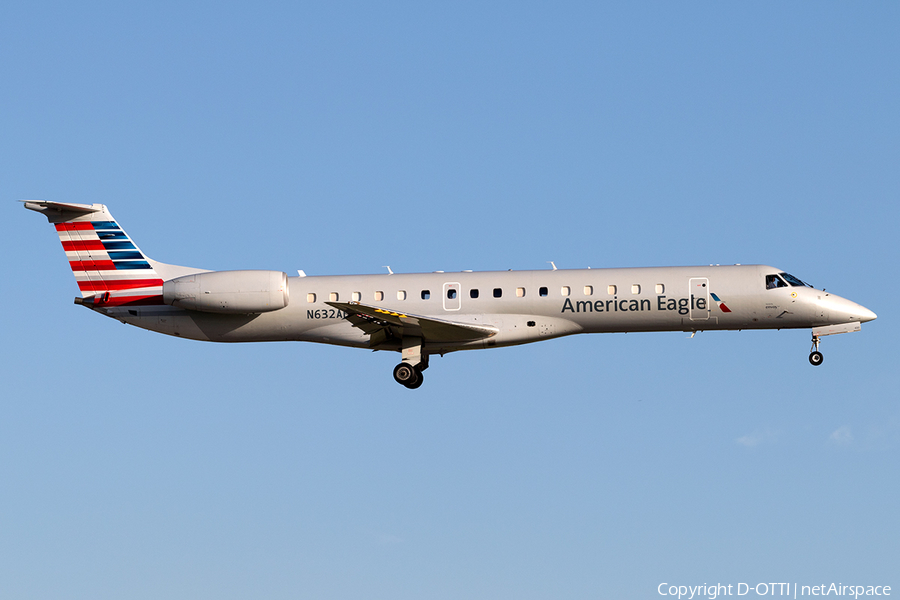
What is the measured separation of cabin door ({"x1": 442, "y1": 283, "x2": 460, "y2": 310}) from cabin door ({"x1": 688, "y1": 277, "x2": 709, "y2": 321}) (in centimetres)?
625

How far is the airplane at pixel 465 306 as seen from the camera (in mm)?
28016

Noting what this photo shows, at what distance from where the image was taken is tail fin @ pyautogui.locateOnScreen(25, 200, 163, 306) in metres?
30.0

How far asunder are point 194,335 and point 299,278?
11.2 feet

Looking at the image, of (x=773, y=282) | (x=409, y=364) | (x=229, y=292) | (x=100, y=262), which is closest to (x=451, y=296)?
(x=409, y=364)

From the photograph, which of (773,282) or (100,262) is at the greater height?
(100,262)

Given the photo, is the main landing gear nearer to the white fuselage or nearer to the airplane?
the airplane

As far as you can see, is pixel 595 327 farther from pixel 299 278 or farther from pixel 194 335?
pixel 194 335

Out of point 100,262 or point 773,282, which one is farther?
point 100,262

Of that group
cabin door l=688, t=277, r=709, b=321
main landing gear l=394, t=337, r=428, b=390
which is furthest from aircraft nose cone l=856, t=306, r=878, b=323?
main landing gear l=394, t=337, r=428, b=390

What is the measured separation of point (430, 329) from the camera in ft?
91.4

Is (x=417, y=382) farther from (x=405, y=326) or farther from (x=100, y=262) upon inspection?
(x=100, y=262)

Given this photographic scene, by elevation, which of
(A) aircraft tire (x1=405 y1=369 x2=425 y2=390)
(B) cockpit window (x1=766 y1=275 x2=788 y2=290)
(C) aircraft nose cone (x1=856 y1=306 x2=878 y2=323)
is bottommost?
(A) aircraft tire (x1=405 y1=369 x2=425 y2=390)

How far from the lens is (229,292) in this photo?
28.7m

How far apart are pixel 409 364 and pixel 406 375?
318 millimetres
